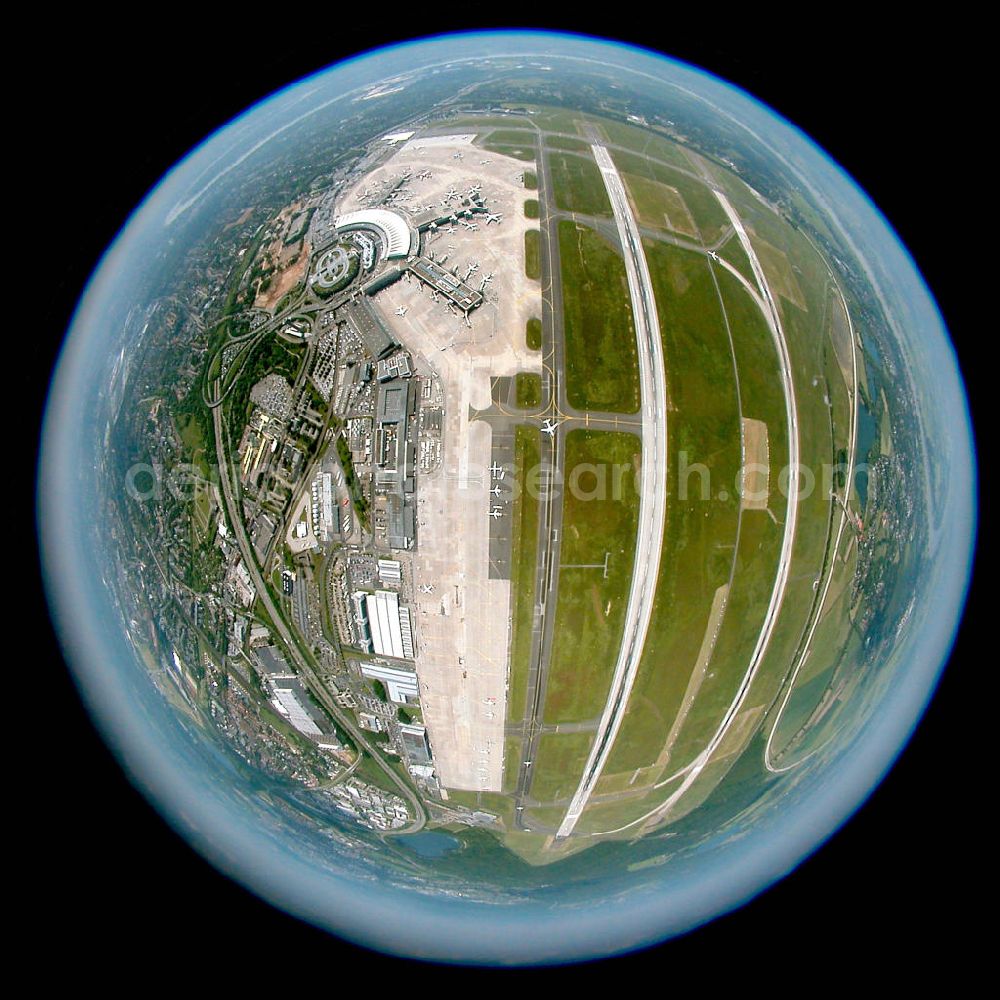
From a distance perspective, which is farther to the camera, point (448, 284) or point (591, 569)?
point (591, 569)

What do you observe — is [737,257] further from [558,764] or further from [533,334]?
[558,764]

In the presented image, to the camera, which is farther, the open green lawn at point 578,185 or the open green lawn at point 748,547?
the open green lawn at point 578,185

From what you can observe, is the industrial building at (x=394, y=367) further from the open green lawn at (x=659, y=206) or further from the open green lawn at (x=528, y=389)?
the open green lawn at (x=659, y=206)

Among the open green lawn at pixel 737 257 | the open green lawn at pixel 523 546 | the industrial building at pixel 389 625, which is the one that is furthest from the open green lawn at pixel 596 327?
the industrial building at pixel 389 625

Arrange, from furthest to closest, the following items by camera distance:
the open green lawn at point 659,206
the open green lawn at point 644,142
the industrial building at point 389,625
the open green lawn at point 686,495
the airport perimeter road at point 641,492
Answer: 1. the open green lawn at point 644,142
2. the open green lawn at point 659,206
3. the open green lawn at point 686,495
4. the airport perimeter road at point 641,492
5. the industrial building at point 389,625

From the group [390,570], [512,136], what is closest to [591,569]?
[390,570]
